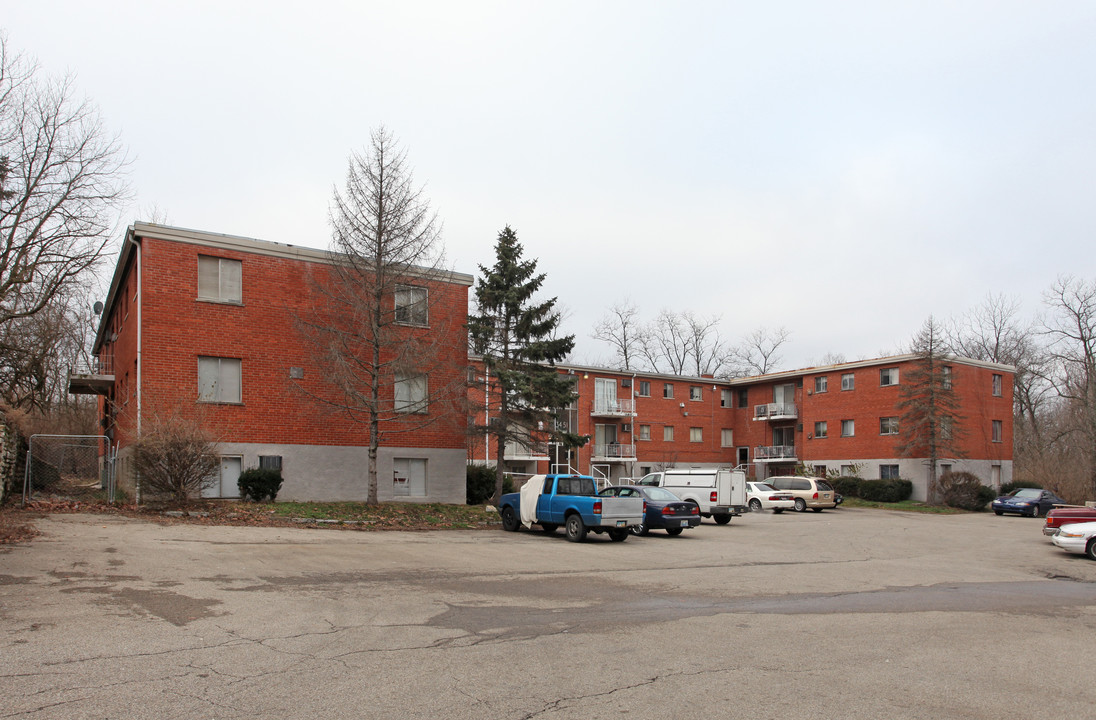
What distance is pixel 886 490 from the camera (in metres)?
45.4

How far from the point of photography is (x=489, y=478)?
3072 centimetres

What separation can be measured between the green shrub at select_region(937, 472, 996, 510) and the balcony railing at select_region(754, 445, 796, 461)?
11.6m

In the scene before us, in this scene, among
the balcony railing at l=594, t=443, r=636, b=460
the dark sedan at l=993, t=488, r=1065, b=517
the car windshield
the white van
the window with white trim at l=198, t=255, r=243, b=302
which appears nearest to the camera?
the car windshield

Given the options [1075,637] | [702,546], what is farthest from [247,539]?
[1075,637]

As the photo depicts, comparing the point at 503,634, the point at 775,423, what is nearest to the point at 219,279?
the point at 503,634

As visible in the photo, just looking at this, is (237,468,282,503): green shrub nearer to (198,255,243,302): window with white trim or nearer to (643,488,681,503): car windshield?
(198,255,243,302): window with white trim

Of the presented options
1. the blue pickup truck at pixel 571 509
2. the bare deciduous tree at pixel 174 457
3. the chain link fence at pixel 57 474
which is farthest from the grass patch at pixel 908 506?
the chain link fence at pixel 57 474

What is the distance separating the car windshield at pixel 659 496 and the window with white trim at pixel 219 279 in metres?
14.0

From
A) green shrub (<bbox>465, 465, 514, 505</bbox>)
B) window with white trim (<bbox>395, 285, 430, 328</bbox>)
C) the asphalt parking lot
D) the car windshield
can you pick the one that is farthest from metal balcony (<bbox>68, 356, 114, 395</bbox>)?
the car windshield

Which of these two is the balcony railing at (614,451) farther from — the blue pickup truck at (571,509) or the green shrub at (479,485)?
the blue pickup truck at (571,509)

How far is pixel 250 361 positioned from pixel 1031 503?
3480cm

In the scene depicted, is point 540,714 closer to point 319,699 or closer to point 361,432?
point 319,699

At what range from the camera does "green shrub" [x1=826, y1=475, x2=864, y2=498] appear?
46875 mm

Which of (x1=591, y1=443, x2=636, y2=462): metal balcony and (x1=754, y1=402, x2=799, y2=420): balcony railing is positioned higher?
(x1=754, y1=402, x2=799, y2=420): balcony railing
